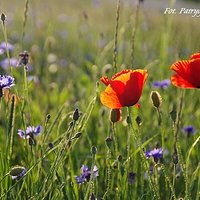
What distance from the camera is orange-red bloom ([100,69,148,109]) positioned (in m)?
1.27

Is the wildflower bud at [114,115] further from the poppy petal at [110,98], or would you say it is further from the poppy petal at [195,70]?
the poppy petal at [195,70]

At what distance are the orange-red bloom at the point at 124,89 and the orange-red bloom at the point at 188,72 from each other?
3.0 inches

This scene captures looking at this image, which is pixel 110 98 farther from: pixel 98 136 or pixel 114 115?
pixel 98 136

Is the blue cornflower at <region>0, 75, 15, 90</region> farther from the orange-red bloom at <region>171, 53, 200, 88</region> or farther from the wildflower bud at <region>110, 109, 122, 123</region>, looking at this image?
the orange-red bloom at <region>171, 53, 200, 88</region>

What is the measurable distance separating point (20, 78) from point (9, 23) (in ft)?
10.4

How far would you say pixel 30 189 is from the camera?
4.65ft

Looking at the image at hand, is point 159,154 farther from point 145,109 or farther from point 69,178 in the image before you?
point 145,109

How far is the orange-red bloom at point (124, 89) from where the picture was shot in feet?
4.17

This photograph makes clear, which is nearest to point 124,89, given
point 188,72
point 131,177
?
point 188,72

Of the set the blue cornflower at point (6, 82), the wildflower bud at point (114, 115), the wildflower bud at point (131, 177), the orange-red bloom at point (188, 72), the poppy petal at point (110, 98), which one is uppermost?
the orange-red bloom at point (188, 72)

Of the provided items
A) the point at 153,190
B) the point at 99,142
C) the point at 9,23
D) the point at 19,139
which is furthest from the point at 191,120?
the point at 9,23

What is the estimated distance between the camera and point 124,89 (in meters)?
1.28

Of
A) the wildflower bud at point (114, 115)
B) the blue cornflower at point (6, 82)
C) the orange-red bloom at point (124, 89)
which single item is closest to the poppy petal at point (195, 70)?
the orange-red bloom at point (124, 89)

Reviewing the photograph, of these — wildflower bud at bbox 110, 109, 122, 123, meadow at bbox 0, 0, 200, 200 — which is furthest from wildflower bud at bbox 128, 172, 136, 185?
wildflower bud at bbox 110, 109, 122, 123
